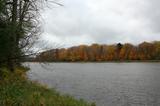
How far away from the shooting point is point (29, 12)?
21.4m

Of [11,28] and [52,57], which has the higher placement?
[11,28]

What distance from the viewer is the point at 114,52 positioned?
5945 inches

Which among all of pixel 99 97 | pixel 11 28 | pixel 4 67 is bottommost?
pixel 99 97

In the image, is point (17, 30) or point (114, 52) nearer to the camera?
point (17, 30)

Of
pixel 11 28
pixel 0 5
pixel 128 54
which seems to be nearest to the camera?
pixel 0 5

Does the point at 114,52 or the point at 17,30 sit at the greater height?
the point at 114,52

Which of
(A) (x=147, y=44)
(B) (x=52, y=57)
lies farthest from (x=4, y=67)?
(A) (x=147, y=44)

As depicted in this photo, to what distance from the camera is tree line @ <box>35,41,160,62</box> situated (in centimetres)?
14162

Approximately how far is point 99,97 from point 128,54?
122 m

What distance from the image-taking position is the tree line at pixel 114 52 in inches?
5576

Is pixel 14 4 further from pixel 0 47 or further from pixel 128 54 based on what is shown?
pixel 128 54

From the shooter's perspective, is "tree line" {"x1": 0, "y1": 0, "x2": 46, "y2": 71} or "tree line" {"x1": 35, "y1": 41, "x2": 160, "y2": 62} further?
"tree line" {"x1": 35, "y1": 41, "x2": 160, "y2": 62}

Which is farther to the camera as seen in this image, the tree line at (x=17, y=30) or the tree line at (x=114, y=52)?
the tree line at (x=114, y=52)

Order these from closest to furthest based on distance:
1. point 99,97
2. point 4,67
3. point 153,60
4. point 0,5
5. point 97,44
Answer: point 0,5, point 4,67, point 99,97, point 153,60, point 97,44
